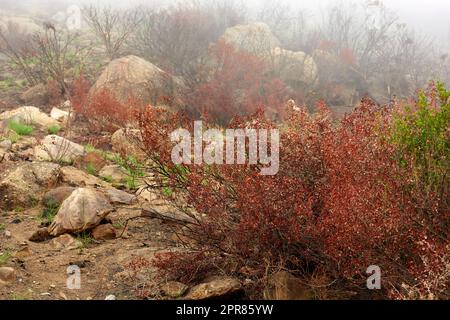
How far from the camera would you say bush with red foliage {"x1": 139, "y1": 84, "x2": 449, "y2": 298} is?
359 centimetres

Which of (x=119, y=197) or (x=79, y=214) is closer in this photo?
(x=79, y=214)

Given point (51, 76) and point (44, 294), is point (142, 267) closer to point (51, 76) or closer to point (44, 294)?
point (44, 294)

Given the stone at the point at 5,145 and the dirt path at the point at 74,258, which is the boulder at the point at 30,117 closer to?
the stone at the point at 5,145

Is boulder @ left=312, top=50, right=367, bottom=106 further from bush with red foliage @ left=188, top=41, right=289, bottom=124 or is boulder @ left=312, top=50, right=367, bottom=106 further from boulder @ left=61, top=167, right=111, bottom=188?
boulder @ left=61, top=167, right=111, bottom=188

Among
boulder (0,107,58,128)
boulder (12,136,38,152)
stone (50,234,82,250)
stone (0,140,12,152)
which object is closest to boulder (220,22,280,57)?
boulder (0,107,58,128)

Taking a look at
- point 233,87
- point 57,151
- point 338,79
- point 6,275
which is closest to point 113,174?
point 57,151

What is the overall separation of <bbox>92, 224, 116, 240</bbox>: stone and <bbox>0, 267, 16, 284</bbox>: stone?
114 cm

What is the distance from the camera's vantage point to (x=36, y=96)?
40.1 feet

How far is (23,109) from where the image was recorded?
1002 cm

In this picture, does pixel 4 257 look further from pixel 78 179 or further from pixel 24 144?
pixel 24 144

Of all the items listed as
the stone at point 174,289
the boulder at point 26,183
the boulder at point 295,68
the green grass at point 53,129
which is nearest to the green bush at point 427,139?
the stone at point 174,289

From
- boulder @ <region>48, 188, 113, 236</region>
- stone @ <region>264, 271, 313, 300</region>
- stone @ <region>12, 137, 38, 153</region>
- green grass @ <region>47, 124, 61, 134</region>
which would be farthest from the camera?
green grass @ <region>47, 124, 61, 134</region>

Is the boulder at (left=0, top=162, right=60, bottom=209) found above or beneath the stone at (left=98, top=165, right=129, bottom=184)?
above

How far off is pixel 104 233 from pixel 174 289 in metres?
1.48
